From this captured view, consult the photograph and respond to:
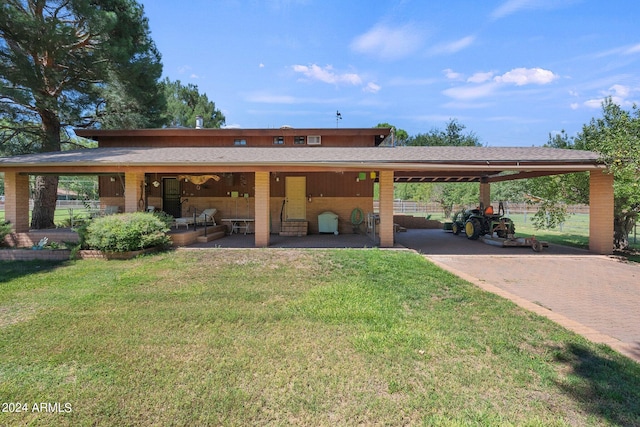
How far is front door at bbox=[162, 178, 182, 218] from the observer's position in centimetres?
1323

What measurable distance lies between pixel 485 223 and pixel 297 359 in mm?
11224

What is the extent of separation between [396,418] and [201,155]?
9.77m

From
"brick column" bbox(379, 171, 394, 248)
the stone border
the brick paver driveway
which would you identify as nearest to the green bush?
the stone border

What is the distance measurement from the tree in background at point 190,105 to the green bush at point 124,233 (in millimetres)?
20985

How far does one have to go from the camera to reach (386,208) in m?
9.28

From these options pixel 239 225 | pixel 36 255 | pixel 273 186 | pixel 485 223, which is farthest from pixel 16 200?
pixel 485 223

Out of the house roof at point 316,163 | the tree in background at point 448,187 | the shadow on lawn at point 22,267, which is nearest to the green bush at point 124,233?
the shadow on lawn at point 22,267

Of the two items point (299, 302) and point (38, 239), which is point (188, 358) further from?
point (38, 239)

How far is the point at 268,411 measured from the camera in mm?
2404

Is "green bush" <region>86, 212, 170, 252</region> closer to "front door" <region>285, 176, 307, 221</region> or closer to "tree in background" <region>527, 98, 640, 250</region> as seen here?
"front door" <region>285, 176, 307, 221</region>

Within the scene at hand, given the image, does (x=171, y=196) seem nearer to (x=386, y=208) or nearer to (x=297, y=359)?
(x=386, y=208)

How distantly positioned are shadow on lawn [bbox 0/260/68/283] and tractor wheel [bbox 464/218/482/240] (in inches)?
513

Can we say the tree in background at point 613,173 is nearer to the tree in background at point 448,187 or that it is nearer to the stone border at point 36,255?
the tree in background at point 448,187

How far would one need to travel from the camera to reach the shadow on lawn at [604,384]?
240 cm
